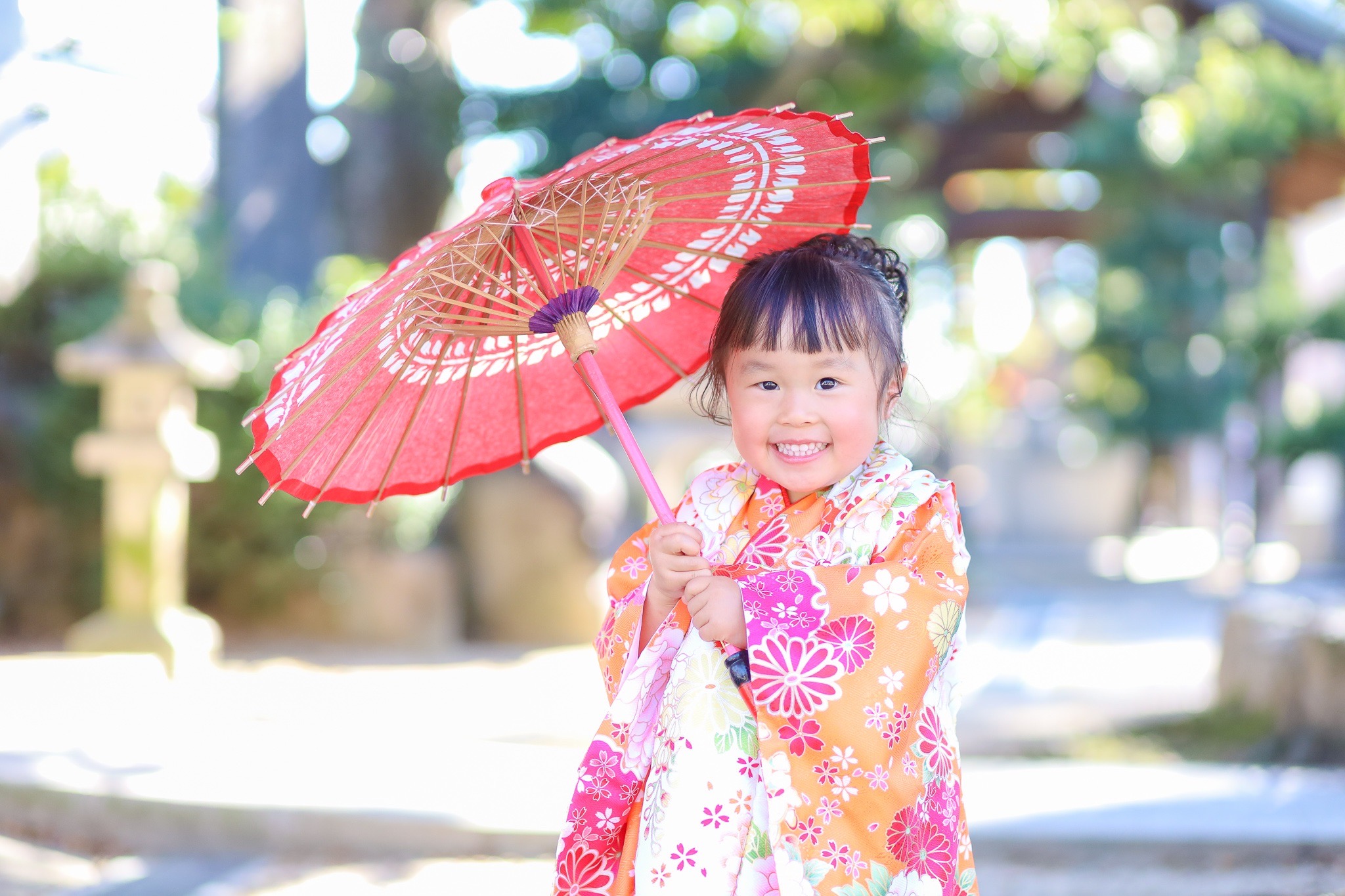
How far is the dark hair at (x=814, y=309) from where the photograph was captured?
1.72 m

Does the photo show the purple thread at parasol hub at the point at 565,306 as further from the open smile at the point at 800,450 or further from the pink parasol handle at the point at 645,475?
the open smile at the point at 800,450

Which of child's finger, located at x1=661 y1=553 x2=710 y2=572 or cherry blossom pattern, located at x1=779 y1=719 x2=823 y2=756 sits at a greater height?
child's finger, located at x1=661 y1=553 x2=710 y2=572

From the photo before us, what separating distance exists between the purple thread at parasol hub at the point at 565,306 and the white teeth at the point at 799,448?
0.35 metres

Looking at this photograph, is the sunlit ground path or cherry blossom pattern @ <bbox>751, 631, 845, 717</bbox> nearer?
cherry blossom pattern @ <bbox>751, 631, 845, 717</bbox>

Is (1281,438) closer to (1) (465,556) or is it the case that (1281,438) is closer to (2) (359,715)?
(1) (465,556)

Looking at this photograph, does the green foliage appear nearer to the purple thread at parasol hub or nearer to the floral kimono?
the purple thread at parasol hub

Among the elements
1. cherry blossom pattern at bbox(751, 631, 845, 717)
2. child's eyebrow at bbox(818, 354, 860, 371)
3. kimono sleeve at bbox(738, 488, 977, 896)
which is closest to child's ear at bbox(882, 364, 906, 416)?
child's eyebrow at bbox(818, 354, 860, 371)

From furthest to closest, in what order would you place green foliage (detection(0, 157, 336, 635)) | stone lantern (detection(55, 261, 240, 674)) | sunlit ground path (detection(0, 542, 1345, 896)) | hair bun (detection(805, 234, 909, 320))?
green foliage (detection(0, 157, 336, 635))
stone lantern (detection(55, 261, 240, 674))
sunlit ground path (detection(0, 542, 1345, 896))
hair bun (detection(805, 234, 909, 320))

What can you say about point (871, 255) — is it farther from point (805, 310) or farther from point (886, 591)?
point (886, 591)

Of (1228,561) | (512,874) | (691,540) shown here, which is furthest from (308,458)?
(1228,561)

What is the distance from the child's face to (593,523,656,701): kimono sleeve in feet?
0.80

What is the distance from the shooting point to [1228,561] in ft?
35.2

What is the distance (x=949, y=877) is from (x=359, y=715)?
378 centimetres

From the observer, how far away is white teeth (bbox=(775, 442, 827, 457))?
1750mm
